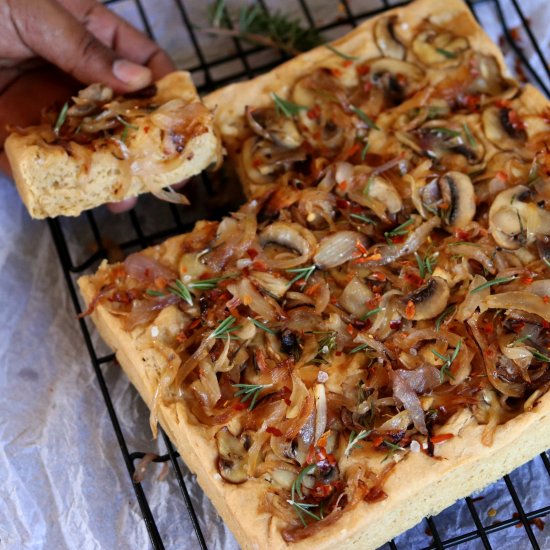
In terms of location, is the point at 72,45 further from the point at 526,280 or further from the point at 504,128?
the point at 526,280

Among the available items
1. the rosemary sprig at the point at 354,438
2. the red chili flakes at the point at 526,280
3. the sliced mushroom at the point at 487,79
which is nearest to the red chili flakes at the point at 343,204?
the red chili flakes at the point at 526,280

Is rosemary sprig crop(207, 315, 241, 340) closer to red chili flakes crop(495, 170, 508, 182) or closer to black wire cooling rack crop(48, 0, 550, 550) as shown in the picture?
black wire cooling rack crop(48, 0, 550, 550)

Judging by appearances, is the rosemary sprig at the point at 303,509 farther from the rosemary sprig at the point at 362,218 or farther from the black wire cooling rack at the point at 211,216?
the rosemary sprig at the point at 362,218

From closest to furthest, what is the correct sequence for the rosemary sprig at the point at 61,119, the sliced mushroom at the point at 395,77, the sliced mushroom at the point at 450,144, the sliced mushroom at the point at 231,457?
the sliced mushroom at the point at 231,457 → the rosemary sprig at the point at 61,119 → the sliced mushroom at the point at 450,144 → the sliced mushroom at the point at 395,77

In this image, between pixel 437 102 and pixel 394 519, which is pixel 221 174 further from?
pixel 394 519

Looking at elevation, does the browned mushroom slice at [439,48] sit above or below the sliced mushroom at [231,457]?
above

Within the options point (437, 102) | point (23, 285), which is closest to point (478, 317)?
point (437, 102)

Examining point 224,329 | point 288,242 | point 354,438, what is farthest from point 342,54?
point 354,438
